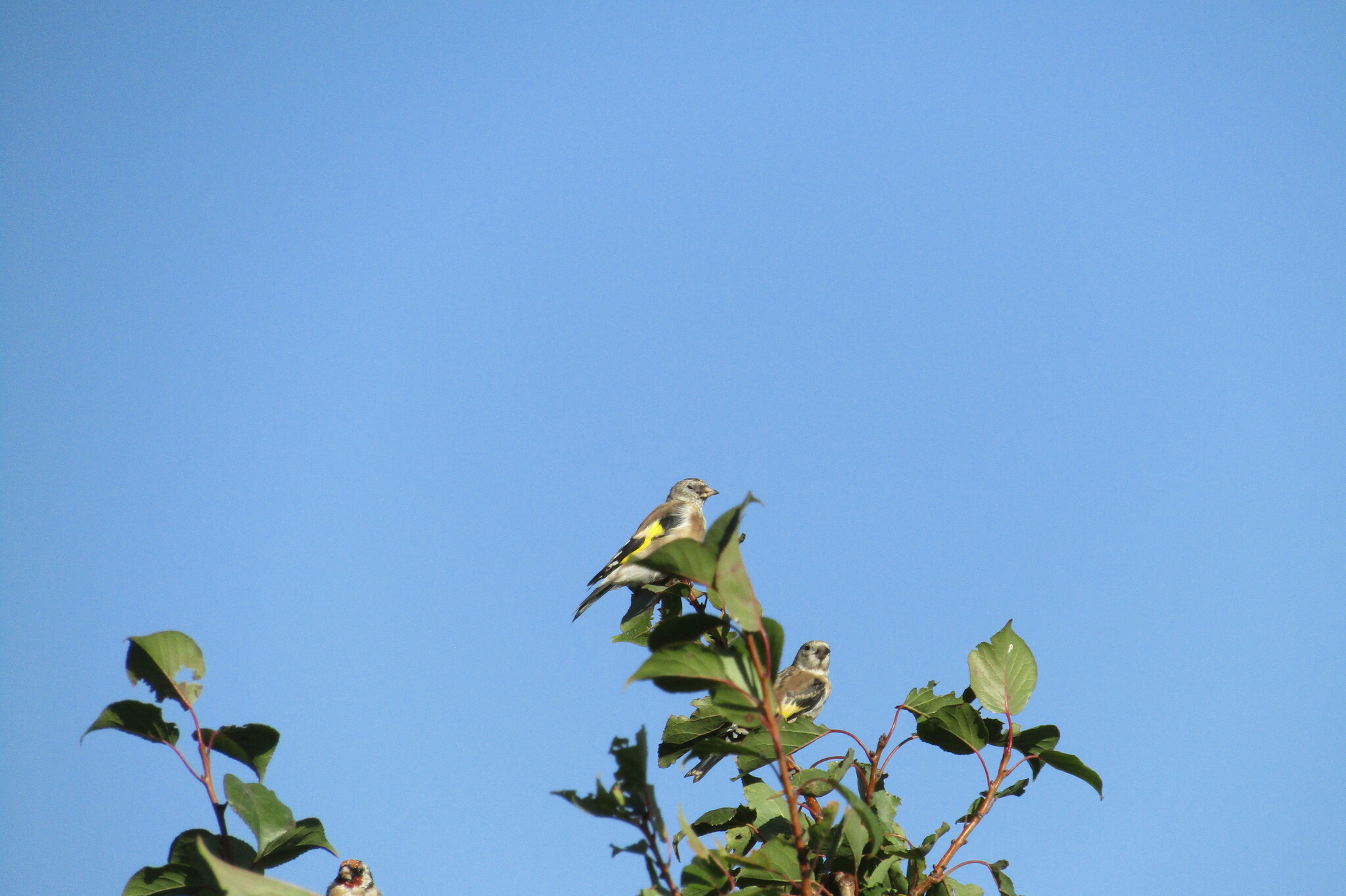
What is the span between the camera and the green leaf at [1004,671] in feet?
10.8

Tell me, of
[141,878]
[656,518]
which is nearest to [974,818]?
[141,878]

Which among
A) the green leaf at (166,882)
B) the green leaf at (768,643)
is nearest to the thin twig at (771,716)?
the green leaf at (768,643)

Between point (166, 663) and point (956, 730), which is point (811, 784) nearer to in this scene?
point (956, 730)

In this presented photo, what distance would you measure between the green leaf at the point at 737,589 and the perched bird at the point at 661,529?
16.8ft

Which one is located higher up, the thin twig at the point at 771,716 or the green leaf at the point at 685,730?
the green leaf at the point at 685,730

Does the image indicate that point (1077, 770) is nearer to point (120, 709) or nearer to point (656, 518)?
point (120, 709)

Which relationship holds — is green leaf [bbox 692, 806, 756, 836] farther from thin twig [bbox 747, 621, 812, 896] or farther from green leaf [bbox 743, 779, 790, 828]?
thin twig [bbox 747, 621, 812, 896]

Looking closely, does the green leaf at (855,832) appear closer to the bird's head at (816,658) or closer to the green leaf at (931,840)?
the green leaf at (931,840)

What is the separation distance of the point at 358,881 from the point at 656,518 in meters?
4.05

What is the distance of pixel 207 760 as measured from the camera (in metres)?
2.44

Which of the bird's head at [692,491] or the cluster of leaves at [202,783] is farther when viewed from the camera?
the bird's head at [692,491]

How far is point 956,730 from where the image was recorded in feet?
10.8

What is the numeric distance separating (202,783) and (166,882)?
25cm

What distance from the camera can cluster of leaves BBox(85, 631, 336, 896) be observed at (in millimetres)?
2371
